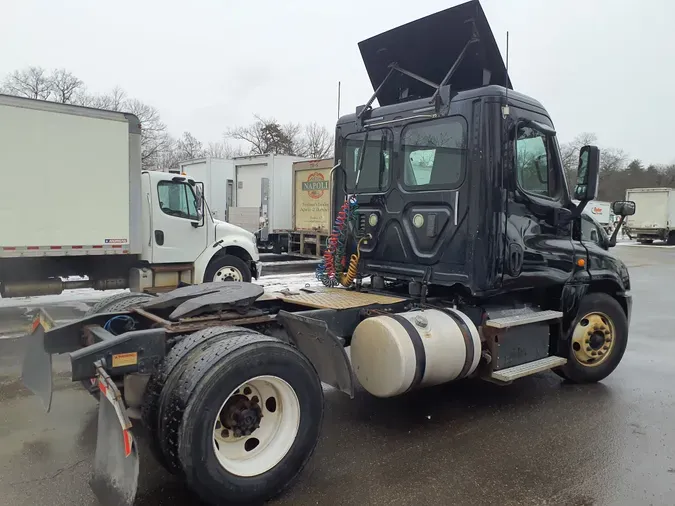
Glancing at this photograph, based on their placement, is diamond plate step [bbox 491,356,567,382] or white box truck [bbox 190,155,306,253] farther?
white box truck [bbox 190,155,306,253]

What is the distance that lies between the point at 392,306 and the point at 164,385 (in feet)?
7.55

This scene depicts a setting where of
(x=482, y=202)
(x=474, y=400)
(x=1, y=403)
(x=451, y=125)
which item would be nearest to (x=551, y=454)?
(x=474, y=400)

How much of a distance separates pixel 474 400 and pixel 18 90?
1882 inches

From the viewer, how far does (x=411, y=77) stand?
5.56m

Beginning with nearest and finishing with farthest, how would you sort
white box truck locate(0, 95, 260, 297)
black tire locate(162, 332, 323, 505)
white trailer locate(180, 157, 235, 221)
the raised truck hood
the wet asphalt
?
black tire locate(162, 332, 323, 505)
the wet asphalt
the raised truck hood
white box truck locate(0, 95, 260, 297)
white trailer locate(180, 157, 235, 221)

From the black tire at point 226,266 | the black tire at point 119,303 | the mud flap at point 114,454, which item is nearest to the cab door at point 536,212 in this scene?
the black tire at point 119,303

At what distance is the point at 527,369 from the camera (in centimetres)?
464

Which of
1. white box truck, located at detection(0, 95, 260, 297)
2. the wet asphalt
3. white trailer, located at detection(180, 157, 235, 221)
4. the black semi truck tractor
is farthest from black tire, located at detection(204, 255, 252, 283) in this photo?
white trailer, located at detection(180, 157, 235, 221)

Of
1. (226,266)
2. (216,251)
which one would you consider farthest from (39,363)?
(226,266)

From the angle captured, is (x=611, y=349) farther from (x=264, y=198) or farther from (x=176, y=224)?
(x=264, y=198)

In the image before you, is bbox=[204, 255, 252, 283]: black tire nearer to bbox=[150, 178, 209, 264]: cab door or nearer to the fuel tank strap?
bbox=[150, 178, 209, 264]: cab door

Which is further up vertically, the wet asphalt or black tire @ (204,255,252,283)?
black tire @ (204,255,252,283)

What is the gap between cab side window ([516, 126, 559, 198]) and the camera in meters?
4.78

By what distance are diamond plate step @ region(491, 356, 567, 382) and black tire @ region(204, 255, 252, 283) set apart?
687 centimetres
